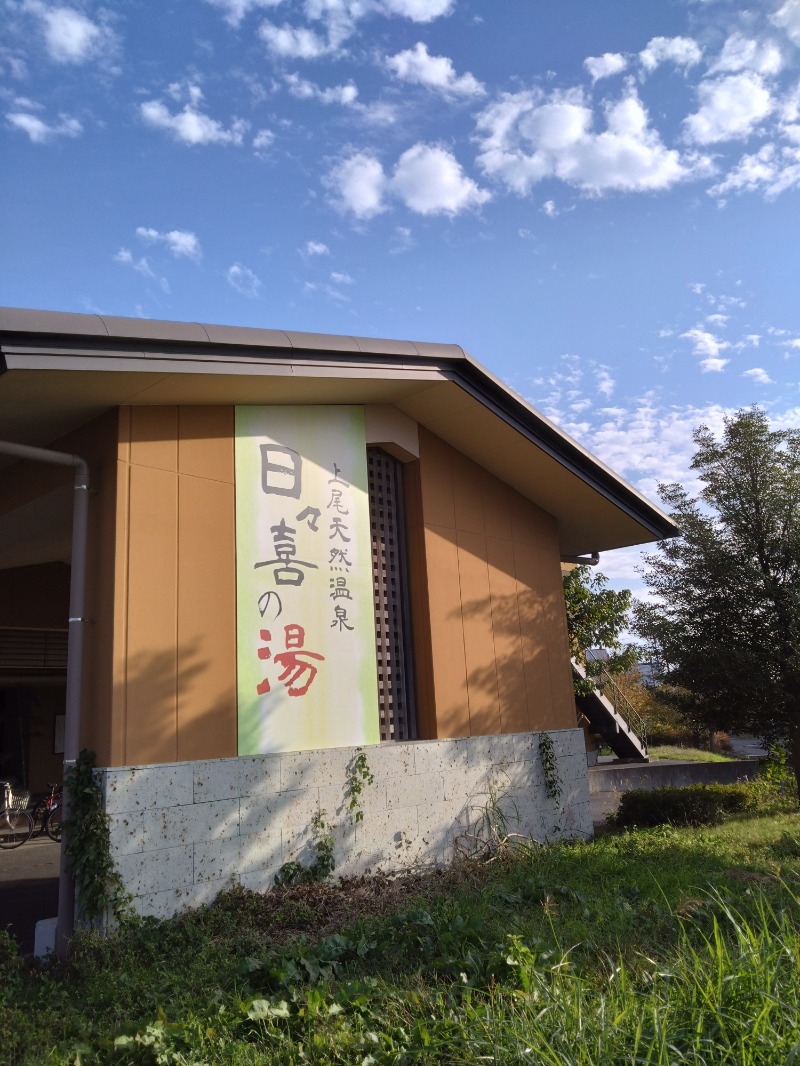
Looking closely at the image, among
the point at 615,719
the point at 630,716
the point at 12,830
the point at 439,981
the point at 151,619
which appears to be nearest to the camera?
the point at 439,981

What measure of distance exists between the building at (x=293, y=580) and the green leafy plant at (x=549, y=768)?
107 millimetres

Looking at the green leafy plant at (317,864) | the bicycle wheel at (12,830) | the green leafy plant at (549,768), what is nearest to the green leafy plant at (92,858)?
the green leafy plant at (317,864)

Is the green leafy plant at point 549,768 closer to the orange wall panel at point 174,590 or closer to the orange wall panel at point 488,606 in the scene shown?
the orange wall panel at point 488,606

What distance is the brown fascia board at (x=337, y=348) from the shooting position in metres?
6.19

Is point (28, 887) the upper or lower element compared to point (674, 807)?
lower

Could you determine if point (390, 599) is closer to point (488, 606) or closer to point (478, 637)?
point (478, 637)

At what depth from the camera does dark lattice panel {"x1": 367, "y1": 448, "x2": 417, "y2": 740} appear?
948 cm

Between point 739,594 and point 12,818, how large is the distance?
12952 millimetres

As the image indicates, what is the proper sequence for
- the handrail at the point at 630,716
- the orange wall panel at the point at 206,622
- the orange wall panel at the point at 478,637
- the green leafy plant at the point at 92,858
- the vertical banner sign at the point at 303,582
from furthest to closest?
the handrail at the point at 630,716
the orange wall panel at the point at 478,637
the vertical banner sign at the point at 303,582
the orange wall panel at the point at 206,622
the green leafy plant at the point at 92,858

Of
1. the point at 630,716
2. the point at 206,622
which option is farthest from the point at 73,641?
the point at 630,716

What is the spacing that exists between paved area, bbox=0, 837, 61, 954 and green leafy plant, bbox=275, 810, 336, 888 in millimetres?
2269

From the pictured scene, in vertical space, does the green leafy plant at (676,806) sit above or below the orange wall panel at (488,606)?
below

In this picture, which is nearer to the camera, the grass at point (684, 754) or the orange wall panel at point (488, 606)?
the orange wall panel at point (488, 606)

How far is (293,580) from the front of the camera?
8.43m
